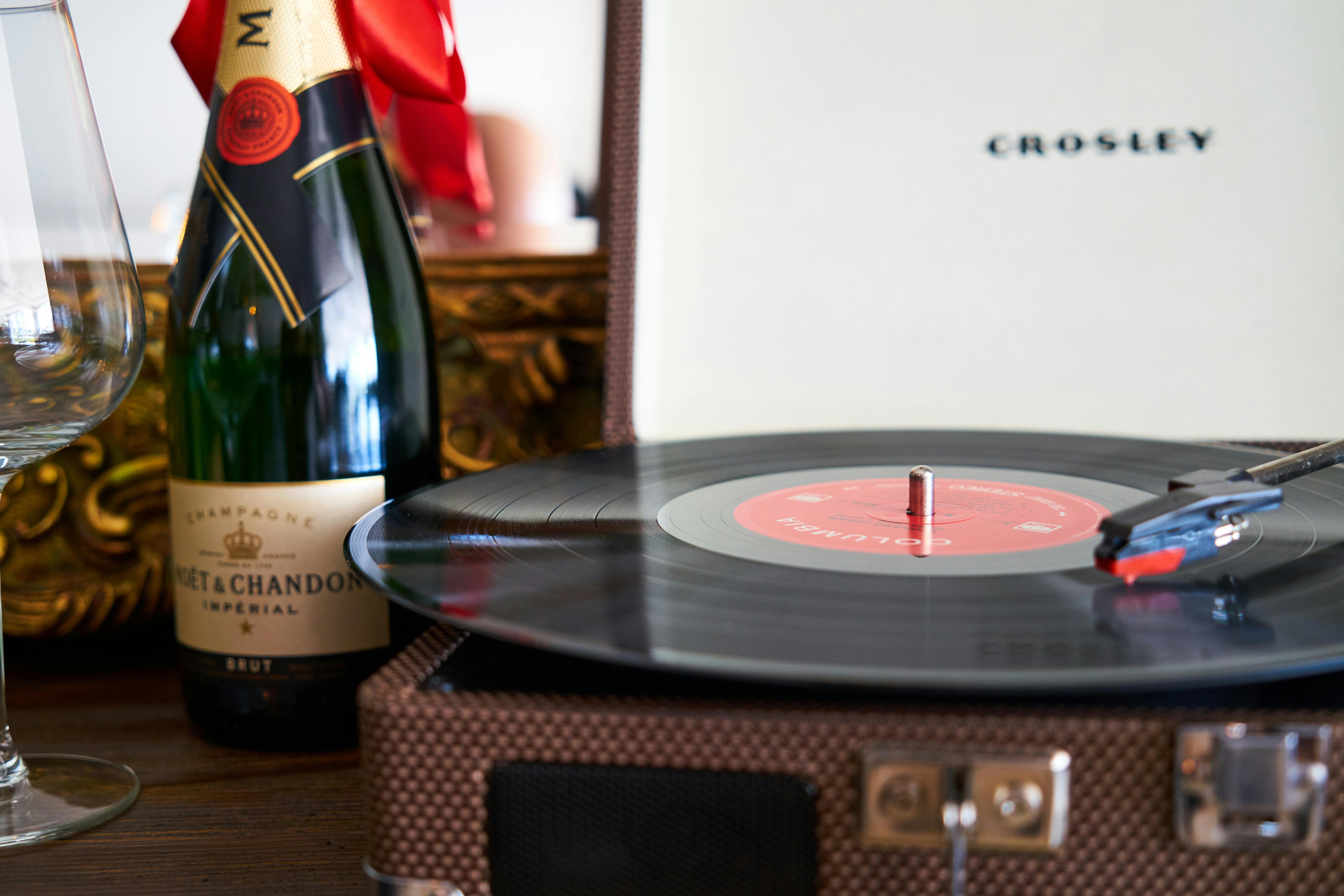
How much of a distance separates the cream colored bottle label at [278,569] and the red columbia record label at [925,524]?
0.76 ft

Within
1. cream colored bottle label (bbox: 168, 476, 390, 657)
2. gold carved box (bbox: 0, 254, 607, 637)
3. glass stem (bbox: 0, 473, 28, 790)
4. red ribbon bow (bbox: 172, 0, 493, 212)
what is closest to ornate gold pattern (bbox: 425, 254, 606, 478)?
gold carved box (bbox: 0, 254, 607, 637)

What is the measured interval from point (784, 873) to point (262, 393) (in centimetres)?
44

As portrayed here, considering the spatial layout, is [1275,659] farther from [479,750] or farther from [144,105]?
[144,105]

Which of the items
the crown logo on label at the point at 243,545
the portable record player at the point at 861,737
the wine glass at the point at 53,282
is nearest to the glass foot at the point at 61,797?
the wine glass at the point at 53,282

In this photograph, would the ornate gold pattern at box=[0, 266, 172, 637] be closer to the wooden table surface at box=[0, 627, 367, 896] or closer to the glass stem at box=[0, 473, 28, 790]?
the wooden table surface at box=[0, 627, 367, 896]

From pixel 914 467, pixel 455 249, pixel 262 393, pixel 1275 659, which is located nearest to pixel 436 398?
pixel 262 393

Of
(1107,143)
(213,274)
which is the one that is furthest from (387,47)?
(1107,143)

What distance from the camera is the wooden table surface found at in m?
0.46

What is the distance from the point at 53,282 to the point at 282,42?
0.22 metres

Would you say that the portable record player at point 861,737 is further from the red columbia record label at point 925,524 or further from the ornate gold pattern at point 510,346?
the ornate gold pattern at point 510,346

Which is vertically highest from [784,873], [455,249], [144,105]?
[144,105]

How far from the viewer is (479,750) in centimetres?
33

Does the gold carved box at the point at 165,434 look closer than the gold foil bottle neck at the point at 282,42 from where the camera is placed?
No

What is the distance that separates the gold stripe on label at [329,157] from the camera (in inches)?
25.0
